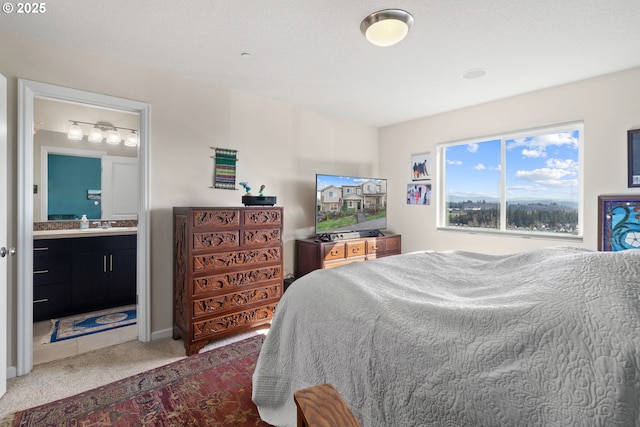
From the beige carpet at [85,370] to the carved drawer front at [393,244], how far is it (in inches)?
94.3

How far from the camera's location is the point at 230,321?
2768mm

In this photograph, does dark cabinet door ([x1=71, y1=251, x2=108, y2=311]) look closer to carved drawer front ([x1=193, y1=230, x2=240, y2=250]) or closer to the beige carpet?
the beige carpet

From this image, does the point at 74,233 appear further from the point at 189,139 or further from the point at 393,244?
A: the point at 393,244

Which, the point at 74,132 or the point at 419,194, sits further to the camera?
the point at 419,194

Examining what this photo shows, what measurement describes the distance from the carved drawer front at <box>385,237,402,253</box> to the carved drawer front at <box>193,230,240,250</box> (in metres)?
2.26

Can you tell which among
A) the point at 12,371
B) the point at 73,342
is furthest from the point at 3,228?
the point at 73,342

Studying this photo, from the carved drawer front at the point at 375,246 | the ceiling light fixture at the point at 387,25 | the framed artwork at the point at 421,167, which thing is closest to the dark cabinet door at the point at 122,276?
the carved drawer front at the point at 375,246

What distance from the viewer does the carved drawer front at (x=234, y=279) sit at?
2.62 m

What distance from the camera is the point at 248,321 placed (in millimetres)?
2883

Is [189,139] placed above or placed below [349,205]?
above

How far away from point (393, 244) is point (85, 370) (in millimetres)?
3592

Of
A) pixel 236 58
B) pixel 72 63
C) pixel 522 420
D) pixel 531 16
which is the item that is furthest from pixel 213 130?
pixel 522 420

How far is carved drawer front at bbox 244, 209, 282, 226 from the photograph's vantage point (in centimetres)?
289

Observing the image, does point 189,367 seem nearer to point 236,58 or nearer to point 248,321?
point 248,321
